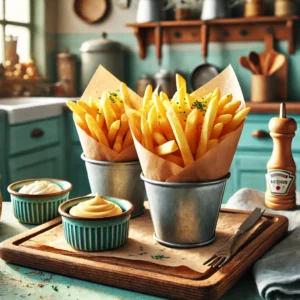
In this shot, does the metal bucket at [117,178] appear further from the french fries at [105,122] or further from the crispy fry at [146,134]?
the crispy fry at [146,134]

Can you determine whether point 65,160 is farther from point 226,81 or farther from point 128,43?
point 226,81

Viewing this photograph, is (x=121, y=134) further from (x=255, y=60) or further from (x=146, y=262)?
(x=255, y=60)

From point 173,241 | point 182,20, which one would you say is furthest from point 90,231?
point 182,20

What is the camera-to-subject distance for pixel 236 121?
0.92 m

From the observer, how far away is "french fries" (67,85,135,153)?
3.58ft

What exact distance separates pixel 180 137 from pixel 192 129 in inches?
1.1

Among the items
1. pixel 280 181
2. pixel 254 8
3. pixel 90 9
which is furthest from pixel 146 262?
pixel 90 9

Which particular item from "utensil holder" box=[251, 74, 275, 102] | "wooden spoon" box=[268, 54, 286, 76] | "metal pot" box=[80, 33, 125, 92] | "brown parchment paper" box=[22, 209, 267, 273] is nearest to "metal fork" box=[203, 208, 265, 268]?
"brown parchment paper" box=[22, 209, 267, 273]

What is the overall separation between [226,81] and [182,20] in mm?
2534

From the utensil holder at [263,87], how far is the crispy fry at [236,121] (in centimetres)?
247

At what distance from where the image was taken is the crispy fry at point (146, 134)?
910mm

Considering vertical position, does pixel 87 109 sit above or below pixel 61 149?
above

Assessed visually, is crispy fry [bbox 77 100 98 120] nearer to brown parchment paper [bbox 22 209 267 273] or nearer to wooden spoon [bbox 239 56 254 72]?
brown parchment paper [bbox 22 209 267 273]

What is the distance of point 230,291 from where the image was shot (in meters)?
0.82
